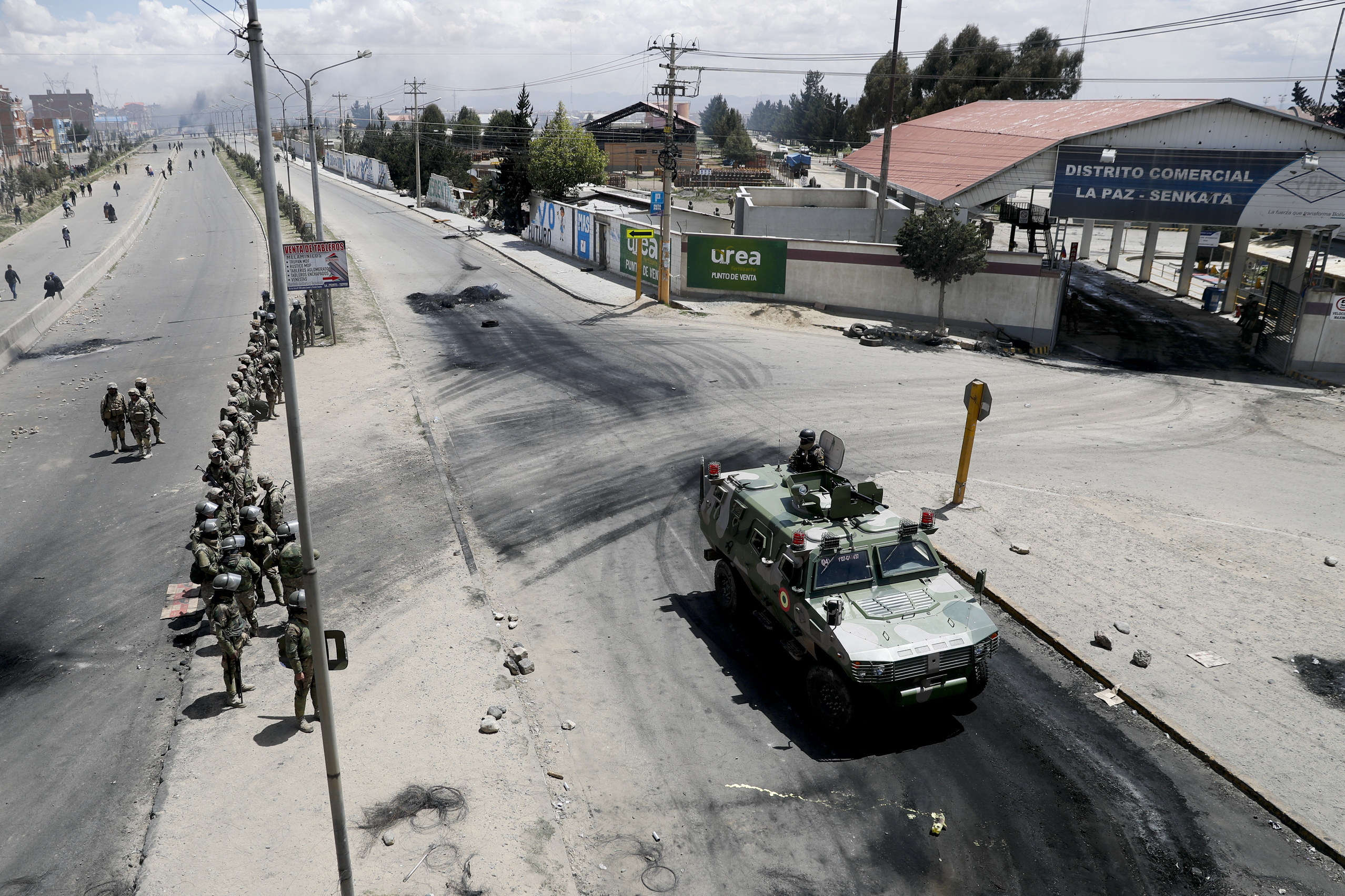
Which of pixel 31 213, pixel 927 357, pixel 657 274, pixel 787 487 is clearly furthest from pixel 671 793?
pixel 31 213

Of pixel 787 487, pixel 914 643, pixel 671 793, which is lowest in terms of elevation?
pixel 671 793

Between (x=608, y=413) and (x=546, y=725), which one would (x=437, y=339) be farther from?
(x=546, y=725)

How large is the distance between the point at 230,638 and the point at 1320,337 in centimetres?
3040

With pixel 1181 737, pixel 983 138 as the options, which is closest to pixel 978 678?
pixel 1181 737

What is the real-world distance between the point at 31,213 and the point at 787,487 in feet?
249

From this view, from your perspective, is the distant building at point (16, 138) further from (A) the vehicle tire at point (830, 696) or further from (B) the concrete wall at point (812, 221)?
(A) the vehicle tire at point (830, 696)

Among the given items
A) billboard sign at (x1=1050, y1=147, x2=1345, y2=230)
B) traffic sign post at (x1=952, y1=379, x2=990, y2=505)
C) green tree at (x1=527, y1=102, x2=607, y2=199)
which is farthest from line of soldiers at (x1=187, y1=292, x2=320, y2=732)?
green tree at (x1=527, y1=102, x2=607, y2=199)

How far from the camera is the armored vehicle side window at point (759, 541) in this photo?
1098 centimetres

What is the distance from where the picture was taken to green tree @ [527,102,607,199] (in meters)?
48.6

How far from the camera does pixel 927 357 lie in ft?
89.3

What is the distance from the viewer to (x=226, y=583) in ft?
32.4

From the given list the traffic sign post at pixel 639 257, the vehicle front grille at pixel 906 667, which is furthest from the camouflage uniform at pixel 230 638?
the traffic sign post at pixel 639 257

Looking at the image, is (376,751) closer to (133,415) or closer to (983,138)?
(133,415)

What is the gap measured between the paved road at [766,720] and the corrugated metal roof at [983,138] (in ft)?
50.4
